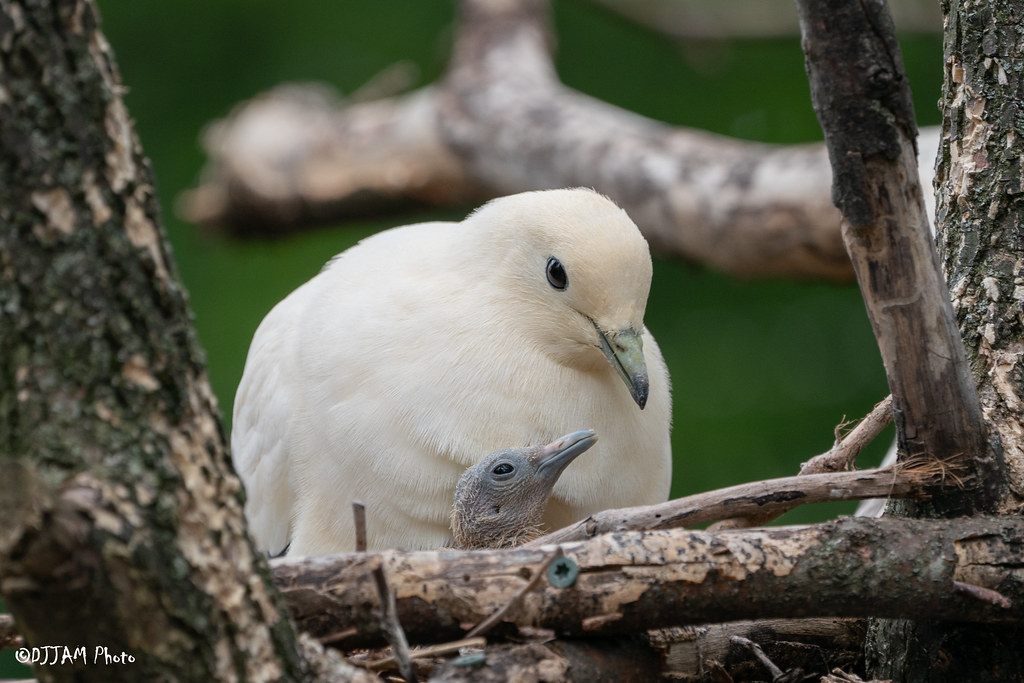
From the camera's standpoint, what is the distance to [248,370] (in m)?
2.43

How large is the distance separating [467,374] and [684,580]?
0.65 m

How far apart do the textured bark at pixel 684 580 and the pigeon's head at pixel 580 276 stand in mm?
498

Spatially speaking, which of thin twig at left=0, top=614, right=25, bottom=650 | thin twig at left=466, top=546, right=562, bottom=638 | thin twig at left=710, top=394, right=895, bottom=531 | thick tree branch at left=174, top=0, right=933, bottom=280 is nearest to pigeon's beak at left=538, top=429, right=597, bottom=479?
thin twig at left=710, top=394, right=895, bottom=531

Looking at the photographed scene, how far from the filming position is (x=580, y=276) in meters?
1.99

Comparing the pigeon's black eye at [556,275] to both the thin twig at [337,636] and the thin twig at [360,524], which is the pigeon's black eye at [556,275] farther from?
the thin twig at [337,636]

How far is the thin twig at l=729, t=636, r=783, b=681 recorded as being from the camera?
1.66 metres

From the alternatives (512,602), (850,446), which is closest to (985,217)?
(850,446)

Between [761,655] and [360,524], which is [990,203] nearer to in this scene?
[761,655]

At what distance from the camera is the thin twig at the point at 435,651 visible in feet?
4.51

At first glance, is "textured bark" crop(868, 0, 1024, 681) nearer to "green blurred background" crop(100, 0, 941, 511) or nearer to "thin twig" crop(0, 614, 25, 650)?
"thin twig" crop(0, 614, 25, 650)

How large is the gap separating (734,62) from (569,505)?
460cm

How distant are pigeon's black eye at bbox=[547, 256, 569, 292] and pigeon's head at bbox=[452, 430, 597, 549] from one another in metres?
0.27

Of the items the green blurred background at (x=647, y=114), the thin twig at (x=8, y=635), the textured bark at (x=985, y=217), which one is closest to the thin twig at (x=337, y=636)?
the thin twig at (x=8, y=635)

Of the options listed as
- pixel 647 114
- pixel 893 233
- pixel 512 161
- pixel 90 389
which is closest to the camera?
pixel 90 389
